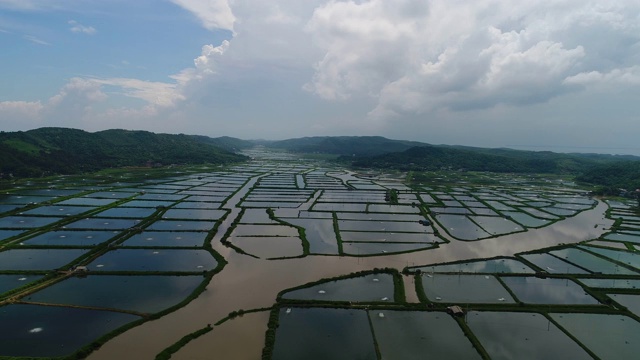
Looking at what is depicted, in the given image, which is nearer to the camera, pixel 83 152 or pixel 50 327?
pixel 50 327

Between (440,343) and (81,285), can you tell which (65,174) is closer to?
(81,285)

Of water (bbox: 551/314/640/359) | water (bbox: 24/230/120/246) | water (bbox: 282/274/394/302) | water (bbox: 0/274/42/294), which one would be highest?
water (bbox: 24/230/120/246)

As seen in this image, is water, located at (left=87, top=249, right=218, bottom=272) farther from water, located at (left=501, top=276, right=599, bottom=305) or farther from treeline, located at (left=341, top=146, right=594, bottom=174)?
treeline, located at (left=341, top=146, right=594, bottom=174)

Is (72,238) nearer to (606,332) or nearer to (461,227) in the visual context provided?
(461,227)

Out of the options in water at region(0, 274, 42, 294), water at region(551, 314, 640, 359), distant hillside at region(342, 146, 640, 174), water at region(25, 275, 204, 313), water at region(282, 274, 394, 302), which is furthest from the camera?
distant hillside at region(342, 146, 640, 174)

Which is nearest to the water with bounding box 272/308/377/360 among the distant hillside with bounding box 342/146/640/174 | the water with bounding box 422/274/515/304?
the water with bounding box 422/274/515/304

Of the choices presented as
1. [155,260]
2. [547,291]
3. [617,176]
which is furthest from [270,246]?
[617,176]

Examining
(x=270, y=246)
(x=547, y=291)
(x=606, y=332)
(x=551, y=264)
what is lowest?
(x=606, y=332)

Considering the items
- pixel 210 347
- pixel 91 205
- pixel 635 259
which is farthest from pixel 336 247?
pixel 91 205
